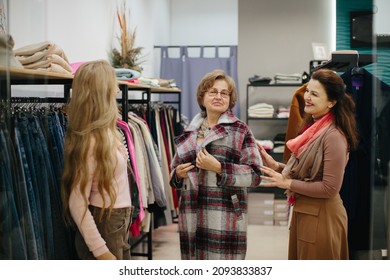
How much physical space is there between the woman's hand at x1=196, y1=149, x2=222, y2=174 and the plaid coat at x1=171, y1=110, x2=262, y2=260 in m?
0.02

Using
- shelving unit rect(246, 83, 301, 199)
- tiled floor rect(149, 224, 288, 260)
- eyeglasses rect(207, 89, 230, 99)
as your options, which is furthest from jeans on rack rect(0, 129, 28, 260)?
shelving unit rect(246, 83, 301, 199)

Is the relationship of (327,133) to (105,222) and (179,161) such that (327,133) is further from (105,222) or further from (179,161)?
(105,222)

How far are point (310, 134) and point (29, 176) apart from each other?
2.91 ft

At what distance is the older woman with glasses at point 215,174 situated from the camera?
5.58ft

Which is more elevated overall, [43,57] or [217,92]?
[43,57]

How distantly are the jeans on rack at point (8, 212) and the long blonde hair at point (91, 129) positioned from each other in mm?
191

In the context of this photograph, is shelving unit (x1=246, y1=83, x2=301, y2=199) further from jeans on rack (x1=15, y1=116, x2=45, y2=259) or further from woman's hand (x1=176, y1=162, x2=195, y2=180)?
jeans on rack (x1=15, y1=116, x2=45, y2=259)

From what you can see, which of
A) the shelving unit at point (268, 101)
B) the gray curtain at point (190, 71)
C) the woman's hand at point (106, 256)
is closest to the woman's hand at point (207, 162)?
the woman's hand at point (106, 256)

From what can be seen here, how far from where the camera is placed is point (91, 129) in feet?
4.61

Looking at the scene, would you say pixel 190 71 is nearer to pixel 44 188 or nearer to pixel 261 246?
pixel 261 246

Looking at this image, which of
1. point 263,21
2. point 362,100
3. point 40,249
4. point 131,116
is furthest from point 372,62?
point 263,21

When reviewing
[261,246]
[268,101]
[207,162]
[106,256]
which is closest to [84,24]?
[207,162]

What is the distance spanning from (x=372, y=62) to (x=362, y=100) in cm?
13

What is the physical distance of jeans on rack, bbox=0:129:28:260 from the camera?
48.8 inches
